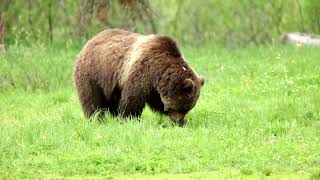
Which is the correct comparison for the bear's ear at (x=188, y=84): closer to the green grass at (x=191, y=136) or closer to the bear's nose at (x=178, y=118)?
the bear's nose at (x=178, y=118)

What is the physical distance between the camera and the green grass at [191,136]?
338 inches

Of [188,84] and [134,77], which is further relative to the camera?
[134,77]

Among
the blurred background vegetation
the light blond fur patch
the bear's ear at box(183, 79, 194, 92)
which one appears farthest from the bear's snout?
the blurred background vegetation

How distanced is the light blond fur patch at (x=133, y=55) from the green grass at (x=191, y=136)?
72cm

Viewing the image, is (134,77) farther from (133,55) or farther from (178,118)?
(178,118)

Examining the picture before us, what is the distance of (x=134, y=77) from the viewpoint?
1123 cm

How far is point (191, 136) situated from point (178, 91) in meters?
1.26

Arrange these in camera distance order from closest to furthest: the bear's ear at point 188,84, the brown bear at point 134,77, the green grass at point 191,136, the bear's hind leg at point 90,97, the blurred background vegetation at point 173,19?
the green grass at point 191,136 < the bear's ear at point 188,84 < the brown bear at point 134,77 < the bear's hind leg at point 90,97 < the blurred background vegetation at point 173,19

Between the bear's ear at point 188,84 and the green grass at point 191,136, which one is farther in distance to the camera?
the bear's ear at point 188,84

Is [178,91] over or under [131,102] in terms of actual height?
over

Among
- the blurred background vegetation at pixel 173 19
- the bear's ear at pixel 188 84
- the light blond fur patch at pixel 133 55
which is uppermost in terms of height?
the light blond fur patch at pixel 133 55

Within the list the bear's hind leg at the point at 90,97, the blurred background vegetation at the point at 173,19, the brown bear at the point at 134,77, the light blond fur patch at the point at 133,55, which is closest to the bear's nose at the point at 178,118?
the brown bear at the point at 134,77

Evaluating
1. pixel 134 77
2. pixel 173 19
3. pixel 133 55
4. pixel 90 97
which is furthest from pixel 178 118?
pixel 173 19

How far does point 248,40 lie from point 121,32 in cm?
1205
